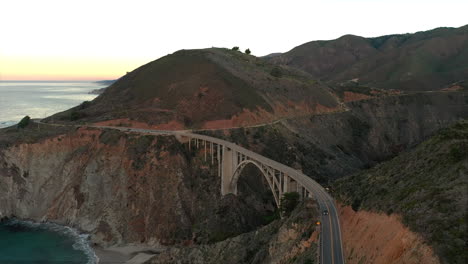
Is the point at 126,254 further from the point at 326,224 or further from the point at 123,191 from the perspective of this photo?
the point at 326,224

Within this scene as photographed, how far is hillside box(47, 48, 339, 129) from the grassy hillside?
2231 inches

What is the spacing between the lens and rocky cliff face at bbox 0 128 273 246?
6519 centimetres

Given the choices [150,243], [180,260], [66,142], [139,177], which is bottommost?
[150,243]

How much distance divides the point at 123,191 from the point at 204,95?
40.1m

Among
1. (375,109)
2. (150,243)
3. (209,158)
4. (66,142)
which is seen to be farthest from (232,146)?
(375,109)

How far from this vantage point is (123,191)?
71062mm

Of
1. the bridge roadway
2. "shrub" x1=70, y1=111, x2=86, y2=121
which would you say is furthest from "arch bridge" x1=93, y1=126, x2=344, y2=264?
"shrub" x1=70, y1=111, x2=86, y2=121

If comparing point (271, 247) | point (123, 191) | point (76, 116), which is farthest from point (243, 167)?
point (76, 116)

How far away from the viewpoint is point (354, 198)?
3572 cm

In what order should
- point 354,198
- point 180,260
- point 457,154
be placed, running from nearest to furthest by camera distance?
point 457,154 < point 354,198 < point 180,260

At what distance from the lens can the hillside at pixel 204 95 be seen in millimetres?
94100

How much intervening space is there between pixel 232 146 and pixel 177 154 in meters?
14.0

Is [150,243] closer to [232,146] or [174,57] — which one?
[232,146]

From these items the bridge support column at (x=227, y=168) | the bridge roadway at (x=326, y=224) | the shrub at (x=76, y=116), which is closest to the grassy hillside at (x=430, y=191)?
the bridge roadway at (x=326, y=224)
